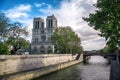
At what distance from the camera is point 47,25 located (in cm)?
13262

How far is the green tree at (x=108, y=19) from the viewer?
22.9m

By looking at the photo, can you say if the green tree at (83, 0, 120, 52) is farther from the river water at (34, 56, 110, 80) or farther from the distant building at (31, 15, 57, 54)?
the distant building at (31, 15, 57, 54)

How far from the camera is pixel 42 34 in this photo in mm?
135500

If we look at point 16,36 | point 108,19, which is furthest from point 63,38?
point 108,19

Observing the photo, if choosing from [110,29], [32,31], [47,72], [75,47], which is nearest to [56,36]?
[75,47]

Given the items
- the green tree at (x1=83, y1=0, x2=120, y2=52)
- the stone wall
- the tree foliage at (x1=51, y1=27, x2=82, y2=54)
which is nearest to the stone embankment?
the stone wall

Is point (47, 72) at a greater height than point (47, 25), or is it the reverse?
point (47, 25)

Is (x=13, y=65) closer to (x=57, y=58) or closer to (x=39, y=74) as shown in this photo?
(x=39, y=74)

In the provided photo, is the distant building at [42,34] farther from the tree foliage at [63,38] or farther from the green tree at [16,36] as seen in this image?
the green tree at [16,36]

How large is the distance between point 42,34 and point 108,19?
112863 millimetres

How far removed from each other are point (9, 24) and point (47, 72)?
63.5 ft

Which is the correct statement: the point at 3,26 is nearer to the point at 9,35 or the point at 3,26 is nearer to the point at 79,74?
the point at 9,35

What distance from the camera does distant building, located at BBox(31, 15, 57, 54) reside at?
12912 cm

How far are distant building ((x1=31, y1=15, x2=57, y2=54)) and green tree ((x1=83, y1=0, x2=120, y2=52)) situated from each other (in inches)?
3976
